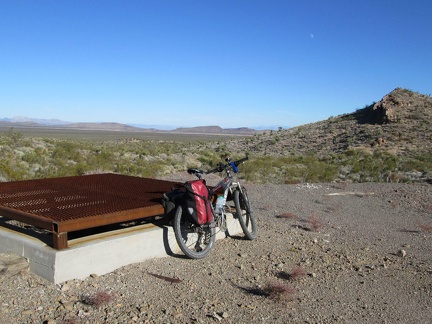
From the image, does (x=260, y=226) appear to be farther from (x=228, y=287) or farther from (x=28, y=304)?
(x=28, y=304)

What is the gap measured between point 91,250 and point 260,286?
210 centimetres

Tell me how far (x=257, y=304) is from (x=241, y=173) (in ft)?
52.2

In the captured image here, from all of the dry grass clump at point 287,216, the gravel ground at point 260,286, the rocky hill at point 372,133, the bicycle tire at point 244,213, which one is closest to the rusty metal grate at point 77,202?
the gravel ground at point 260,286

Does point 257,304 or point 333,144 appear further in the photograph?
point 333,144

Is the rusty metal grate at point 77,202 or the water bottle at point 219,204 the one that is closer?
the rusty metal grate at point 77,202

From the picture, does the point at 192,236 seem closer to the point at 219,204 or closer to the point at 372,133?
the point at 219,204

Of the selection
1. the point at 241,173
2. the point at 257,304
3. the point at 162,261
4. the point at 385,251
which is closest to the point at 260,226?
the point at 385,251

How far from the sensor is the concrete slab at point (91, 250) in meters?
5.06

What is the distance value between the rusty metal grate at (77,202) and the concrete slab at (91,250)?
20 centimetres

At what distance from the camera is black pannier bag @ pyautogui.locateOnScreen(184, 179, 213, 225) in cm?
609

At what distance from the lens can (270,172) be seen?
21.7 meters

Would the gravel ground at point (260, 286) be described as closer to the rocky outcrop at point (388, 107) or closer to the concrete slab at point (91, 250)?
the concrete slab at point (91, 250)

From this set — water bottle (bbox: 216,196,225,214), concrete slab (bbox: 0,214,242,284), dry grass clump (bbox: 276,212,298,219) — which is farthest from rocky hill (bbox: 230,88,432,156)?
concrete slab (bbox: 0,214,242,284)

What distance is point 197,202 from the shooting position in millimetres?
6113
